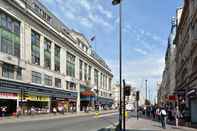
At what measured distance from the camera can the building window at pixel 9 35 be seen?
6551 centimetres

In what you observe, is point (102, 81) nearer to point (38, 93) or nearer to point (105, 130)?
point (38, 93)

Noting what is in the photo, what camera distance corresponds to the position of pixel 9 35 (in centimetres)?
6825

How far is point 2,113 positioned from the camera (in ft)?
209

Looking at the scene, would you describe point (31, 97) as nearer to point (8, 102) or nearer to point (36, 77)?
point (36, 77)

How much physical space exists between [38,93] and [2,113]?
1761 centimetres

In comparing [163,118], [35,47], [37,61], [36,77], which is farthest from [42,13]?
[163,118]

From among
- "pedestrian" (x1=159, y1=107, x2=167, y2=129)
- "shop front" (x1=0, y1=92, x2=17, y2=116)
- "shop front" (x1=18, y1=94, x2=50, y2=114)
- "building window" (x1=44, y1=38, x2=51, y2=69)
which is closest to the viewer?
"pedestrian" (x1=159, y1=107, x2=167, y2=129)

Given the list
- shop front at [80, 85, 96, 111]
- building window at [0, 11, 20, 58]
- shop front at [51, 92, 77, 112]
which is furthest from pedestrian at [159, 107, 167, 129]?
shop front at [80, 85, 96, 111]

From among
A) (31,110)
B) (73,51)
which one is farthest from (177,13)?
(31,110)

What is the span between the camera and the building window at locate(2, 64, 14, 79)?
217 ft

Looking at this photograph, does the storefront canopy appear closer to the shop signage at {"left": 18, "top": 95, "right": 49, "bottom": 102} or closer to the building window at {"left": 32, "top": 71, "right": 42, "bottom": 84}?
the shop signage at {"left": 18, "top": 95, "right": 49, "bottom": 102}

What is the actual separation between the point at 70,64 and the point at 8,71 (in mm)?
44797

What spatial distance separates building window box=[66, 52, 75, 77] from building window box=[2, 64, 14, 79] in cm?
3972

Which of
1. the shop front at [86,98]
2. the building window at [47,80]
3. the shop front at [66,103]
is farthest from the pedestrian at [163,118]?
the shop front at [86,98]
